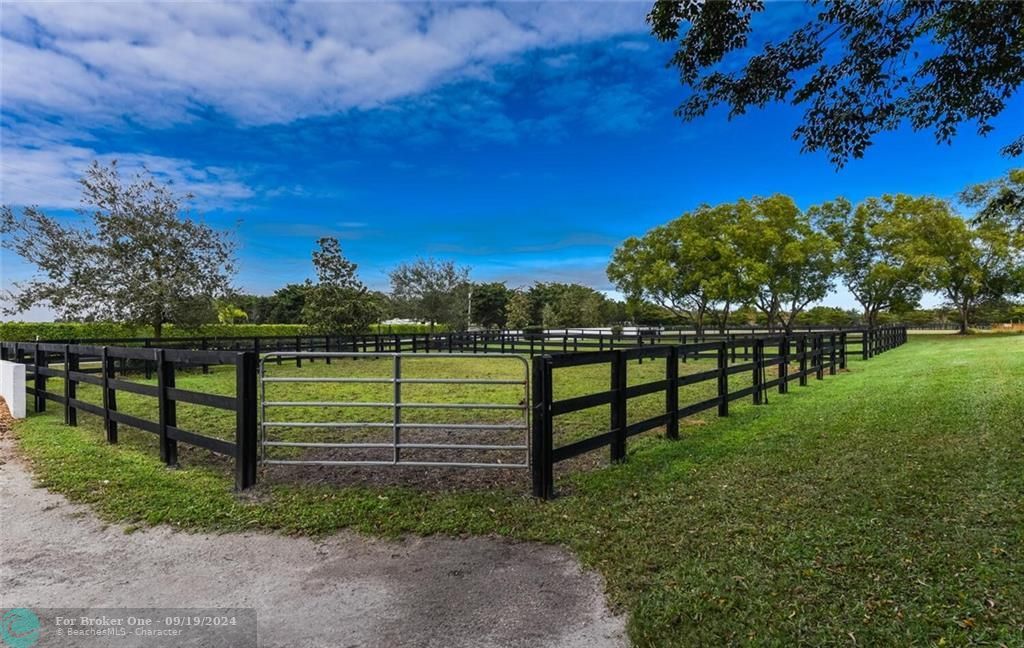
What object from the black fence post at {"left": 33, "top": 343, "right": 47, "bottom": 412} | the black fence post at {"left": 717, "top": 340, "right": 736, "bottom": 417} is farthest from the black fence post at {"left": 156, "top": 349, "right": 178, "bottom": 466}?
the black fence post at {"left": 717, "top": 340, "right": 736, "bottom": 417}

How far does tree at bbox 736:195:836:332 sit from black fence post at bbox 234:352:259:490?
3192 centimetres

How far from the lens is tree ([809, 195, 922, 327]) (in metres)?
33.7

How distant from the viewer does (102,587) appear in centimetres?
307

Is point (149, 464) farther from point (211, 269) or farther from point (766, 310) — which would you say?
point (766, 310)

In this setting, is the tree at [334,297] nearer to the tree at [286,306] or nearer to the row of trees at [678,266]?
the row of trees at [678,266]

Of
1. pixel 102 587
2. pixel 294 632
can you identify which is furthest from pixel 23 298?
pixel 294 632

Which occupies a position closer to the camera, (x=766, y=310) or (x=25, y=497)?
(x=25, y=497)

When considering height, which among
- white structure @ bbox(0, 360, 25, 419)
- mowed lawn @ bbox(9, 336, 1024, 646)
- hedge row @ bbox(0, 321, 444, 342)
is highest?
hedge row @ bbox(0, 321, 444, 342)

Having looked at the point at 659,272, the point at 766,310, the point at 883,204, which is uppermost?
the point at 883,204

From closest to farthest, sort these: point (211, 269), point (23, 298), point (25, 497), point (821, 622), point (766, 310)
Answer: point (821, 622), point (25, 497), point (23, 298), point (211, 269), point (766, 310)

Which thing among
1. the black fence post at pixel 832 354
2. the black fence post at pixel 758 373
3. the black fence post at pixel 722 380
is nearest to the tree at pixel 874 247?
the black fence post at pixel 832 354

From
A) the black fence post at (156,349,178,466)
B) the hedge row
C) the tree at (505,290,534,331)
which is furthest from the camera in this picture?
the tree at (505,290,534,331)

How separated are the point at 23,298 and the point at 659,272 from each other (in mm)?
30626

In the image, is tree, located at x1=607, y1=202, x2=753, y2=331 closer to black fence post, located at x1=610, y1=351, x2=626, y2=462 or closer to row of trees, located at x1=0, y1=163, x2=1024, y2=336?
row of trees, located at x1=0, y1=163, x2=1024, y2=336
